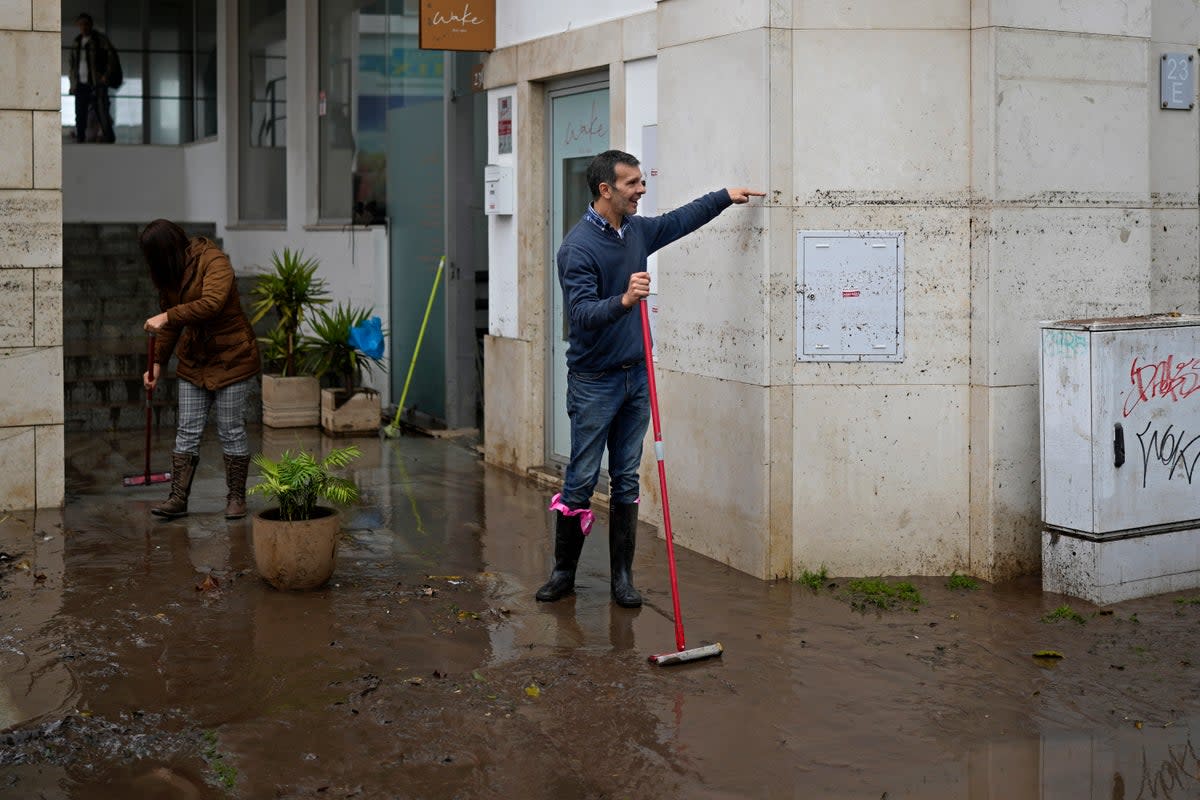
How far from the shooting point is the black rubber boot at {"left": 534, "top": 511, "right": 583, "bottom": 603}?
7305 mm

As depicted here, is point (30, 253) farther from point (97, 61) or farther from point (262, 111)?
point (97, 61)

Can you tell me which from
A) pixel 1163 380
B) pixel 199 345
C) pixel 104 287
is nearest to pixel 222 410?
pixel 199 345

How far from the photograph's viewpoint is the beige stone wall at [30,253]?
933 cm

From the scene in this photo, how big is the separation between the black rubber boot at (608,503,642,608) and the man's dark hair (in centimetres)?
151

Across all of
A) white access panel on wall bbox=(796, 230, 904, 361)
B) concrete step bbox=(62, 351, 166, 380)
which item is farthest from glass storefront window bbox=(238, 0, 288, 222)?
white access panel on wall bbox=(796, 230, 904, 361)

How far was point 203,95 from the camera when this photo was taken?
827 inches

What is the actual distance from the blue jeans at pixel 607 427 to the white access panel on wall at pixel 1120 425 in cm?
200

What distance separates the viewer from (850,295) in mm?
7652

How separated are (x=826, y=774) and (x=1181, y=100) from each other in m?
4.97

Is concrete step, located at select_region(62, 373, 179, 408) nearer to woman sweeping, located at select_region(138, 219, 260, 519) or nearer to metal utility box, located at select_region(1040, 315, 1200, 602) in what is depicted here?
woman sweeping, located at select_region(138, 219, 260, 519)

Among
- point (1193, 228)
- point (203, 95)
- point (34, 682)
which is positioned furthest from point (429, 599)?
Result: point (203, 95)

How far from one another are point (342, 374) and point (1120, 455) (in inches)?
313

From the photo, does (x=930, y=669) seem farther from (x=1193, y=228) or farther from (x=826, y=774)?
(x=1193, y=228)

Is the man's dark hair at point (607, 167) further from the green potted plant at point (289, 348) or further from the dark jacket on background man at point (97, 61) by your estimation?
the dark jacket on background man at point (97, 61)
